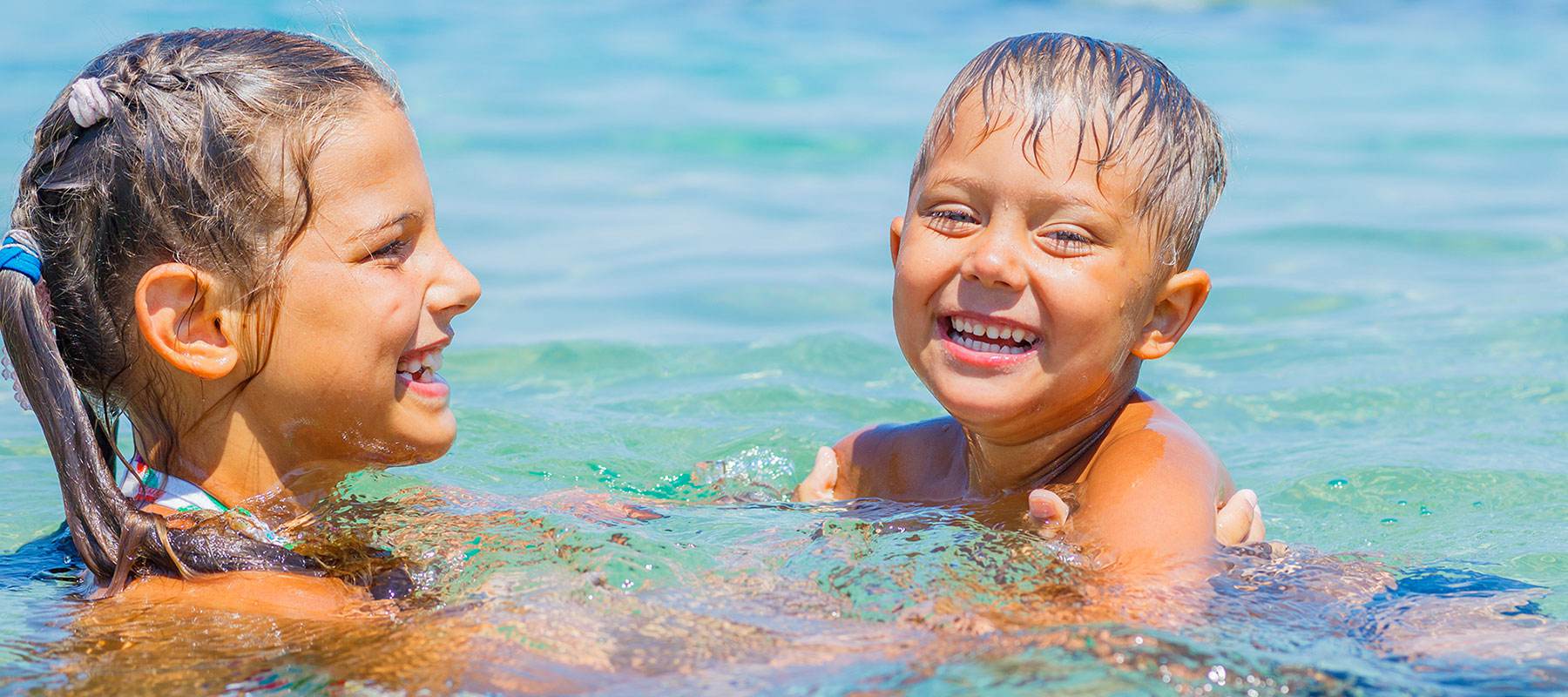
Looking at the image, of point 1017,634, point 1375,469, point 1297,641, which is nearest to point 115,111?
point 1017,634

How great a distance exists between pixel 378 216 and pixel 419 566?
731 millimetres

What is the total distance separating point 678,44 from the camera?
13.5 m

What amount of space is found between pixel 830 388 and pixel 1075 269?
233cm

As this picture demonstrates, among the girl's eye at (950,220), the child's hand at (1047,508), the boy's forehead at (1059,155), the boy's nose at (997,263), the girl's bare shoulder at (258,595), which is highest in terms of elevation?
the boy's forehead at (1059,155)

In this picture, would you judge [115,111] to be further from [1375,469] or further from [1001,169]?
[1375,469]

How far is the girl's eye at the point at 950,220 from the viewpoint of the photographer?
11.2 ft

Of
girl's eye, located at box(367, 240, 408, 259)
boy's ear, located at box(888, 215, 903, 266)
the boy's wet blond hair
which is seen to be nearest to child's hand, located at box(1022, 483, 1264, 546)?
the boy's wet blond hair

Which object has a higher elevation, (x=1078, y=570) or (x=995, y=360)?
(x=995, y=360)

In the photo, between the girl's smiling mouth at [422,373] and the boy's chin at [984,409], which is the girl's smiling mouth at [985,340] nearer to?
the boy's chin at [984,409]

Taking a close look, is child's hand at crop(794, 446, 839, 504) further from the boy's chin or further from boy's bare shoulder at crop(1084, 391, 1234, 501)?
boy's bare shoulder at crop(1084, 391, 1234, 501)

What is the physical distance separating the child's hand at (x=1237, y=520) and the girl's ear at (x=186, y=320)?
6.82ft

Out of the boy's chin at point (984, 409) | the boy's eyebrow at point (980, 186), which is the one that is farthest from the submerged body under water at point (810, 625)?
the boy's eyebrow at point (980, 186)

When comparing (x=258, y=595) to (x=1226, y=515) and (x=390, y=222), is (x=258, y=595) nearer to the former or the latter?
(x=390, y=222)

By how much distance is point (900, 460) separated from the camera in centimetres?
419
